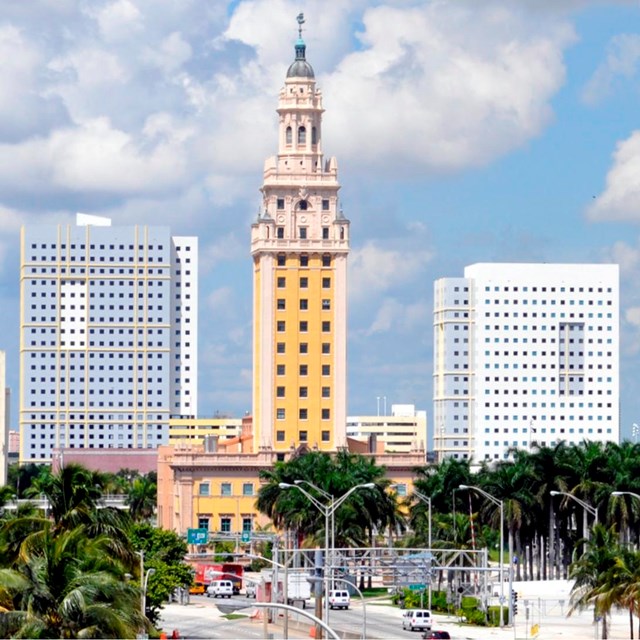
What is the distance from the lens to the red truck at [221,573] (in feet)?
471

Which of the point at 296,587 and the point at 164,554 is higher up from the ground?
the point at 164,554

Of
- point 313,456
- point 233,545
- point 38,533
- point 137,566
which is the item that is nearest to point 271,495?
point 313,456

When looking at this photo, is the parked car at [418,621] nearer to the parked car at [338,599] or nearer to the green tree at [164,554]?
the green tree at [164,554]

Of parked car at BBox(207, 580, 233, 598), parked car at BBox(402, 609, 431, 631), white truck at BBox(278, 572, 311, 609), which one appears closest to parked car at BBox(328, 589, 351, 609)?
white truck at BBox(278, 572, 311, 609)

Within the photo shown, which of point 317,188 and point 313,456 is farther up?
point 317,188

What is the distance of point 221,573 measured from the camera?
146m

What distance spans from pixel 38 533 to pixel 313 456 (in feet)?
327

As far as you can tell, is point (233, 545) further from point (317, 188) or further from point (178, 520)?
point (317, 188)

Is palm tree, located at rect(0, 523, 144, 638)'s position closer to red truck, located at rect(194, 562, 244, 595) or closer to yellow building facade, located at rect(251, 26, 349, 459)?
red truck, located at rect(194, 562, 244, 595)

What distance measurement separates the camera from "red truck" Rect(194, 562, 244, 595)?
5650 inches

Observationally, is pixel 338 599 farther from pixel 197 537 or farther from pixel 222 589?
pixel 197 537

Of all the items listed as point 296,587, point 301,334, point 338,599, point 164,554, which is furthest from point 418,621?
point 301,334

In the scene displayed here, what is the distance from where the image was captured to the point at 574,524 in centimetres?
15312

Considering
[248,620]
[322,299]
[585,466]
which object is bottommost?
[248,620]
